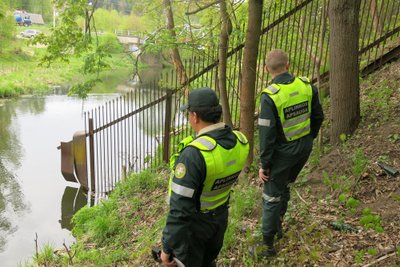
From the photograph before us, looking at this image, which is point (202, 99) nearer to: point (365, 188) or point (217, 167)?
point (217, 167)

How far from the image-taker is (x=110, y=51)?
5965 millimetres

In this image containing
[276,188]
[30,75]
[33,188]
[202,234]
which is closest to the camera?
[202,234]

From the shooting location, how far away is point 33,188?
9.98m

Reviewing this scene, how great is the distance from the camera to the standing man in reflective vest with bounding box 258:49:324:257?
3109 millimetres

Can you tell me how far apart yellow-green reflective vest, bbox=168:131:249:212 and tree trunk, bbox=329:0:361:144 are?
2.58 m

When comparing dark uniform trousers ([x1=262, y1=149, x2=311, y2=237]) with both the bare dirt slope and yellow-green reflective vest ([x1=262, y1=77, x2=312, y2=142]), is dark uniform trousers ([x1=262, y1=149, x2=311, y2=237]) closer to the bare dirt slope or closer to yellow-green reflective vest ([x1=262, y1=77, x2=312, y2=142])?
yellow-green reflective vest ([x1=262, y1=77, x2=312, y2=142])

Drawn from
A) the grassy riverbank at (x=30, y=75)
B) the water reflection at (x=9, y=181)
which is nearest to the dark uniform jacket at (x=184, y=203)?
the water reflection at (x=9, y=181)

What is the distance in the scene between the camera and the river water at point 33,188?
7.51 m

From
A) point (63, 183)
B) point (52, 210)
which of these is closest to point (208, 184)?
point (52, 210)

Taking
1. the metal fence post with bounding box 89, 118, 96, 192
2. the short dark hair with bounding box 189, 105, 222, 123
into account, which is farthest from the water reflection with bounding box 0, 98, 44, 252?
the short dark hair with bounding box 189, 105, 222, 123

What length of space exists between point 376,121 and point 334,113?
605 mm

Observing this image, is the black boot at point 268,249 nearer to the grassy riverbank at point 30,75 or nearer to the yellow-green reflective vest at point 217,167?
the yellow-green reflective vest at point 217,167

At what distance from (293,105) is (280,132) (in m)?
0.25

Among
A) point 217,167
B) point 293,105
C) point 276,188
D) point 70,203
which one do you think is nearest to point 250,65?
point 293,105
